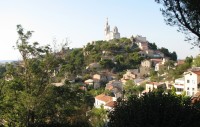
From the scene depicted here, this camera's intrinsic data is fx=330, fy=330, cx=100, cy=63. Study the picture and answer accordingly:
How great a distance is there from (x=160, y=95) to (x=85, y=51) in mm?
92160

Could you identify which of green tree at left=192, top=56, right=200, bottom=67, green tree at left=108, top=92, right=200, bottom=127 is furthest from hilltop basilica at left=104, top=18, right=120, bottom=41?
green tree at left=108, top=92, right=200, bottom=127

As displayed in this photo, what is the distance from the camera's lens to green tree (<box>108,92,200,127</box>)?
9.96m

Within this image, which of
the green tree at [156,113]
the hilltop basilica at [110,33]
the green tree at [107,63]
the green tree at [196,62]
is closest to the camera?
the green tree at [156,113]

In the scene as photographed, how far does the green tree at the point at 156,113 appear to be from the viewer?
996cm

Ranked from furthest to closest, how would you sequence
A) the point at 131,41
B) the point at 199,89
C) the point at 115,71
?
the point at 131,41, the point at 115,71, the point at 199,89

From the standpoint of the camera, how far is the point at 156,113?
32.9 ft

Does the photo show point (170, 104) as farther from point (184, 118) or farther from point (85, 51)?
point (85, 51)

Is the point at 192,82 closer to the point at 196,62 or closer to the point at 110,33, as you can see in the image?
the point at 196,62

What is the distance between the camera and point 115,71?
90375 millimetres

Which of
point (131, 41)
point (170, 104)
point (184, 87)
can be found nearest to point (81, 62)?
point (131, 41)

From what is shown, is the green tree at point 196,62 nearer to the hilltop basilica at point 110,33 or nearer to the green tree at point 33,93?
the green tree at point 33,93

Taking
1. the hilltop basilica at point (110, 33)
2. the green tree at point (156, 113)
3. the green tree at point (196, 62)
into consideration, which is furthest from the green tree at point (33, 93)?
the hilltop basilica at point (110, 33)

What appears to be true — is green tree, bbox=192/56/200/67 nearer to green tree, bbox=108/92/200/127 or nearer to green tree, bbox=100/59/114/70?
green tree, bbox=100/59/114/70

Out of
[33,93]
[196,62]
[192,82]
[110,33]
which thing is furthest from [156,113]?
[110,33]
